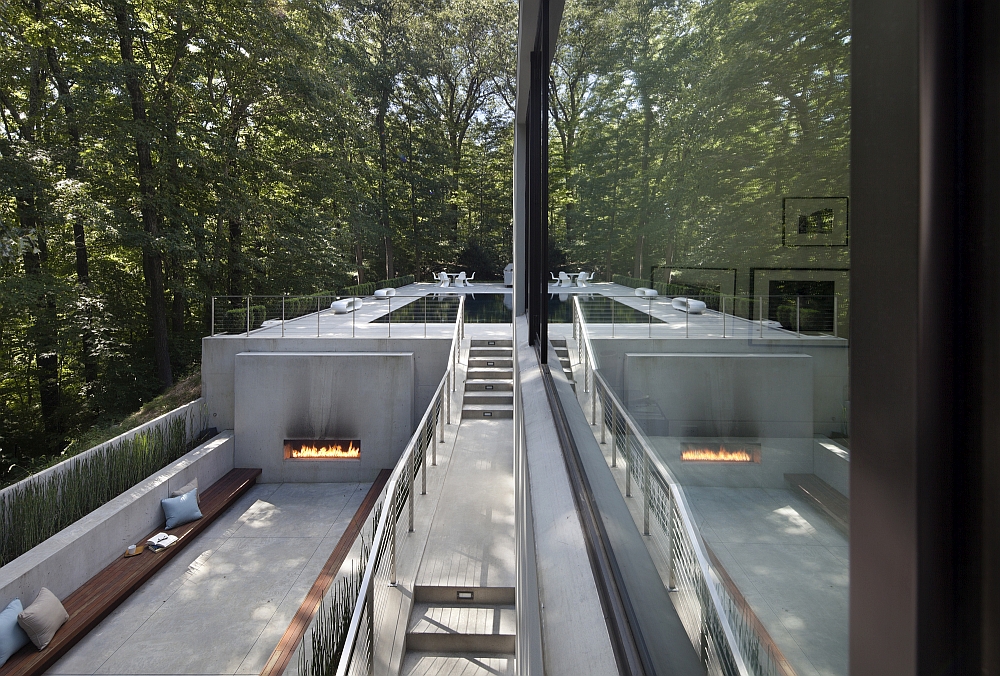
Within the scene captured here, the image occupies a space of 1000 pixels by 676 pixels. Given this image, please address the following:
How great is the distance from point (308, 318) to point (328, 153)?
5.89 metres

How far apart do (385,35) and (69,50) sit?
14.4m

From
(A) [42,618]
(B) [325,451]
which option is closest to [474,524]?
(A) [42,618]

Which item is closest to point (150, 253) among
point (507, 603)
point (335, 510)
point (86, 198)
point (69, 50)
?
point (86, 198)

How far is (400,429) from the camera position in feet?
38.8

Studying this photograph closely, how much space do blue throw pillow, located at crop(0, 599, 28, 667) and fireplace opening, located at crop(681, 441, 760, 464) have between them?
7.01 metres

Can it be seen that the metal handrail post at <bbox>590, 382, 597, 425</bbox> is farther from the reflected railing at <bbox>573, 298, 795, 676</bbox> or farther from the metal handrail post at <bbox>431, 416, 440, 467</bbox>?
the metal handrail post at <bbox>431, 416, 440, 467</bbox>

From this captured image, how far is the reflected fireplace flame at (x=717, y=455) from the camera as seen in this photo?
475mm

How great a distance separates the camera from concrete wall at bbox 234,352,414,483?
1164 cm

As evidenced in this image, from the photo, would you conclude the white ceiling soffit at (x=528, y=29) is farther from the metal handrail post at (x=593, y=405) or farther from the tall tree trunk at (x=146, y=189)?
the tall tree trunk at (x=146, y=189)

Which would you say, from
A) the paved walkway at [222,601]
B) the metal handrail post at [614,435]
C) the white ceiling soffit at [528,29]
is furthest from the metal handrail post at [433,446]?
the metal handrail post at [614,435]

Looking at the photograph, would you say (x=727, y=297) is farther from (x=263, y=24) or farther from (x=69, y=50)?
(x=263, y=24)

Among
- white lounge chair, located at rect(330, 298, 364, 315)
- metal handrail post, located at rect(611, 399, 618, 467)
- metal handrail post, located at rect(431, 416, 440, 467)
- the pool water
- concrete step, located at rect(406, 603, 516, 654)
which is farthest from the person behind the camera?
white lounge chair, located at rect(330, 298, 364, 315)

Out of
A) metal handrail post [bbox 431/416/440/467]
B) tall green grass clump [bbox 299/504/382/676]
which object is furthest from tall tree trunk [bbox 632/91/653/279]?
metal handrail post [bbox 431/416/440/467]

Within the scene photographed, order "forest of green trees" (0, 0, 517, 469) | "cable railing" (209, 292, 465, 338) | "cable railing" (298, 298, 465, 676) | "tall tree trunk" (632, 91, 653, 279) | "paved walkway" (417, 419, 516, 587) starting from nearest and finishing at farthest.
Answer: "tall tree trunk" (632, 91, 653, 279) < "cable railing" (298, 298, 465, 676) < "paved walkway" (417, 419, 516, 587) < "forest of green trees" (0, 0, 517, 469) < "cable railing" (209, 292, 465, 338)
